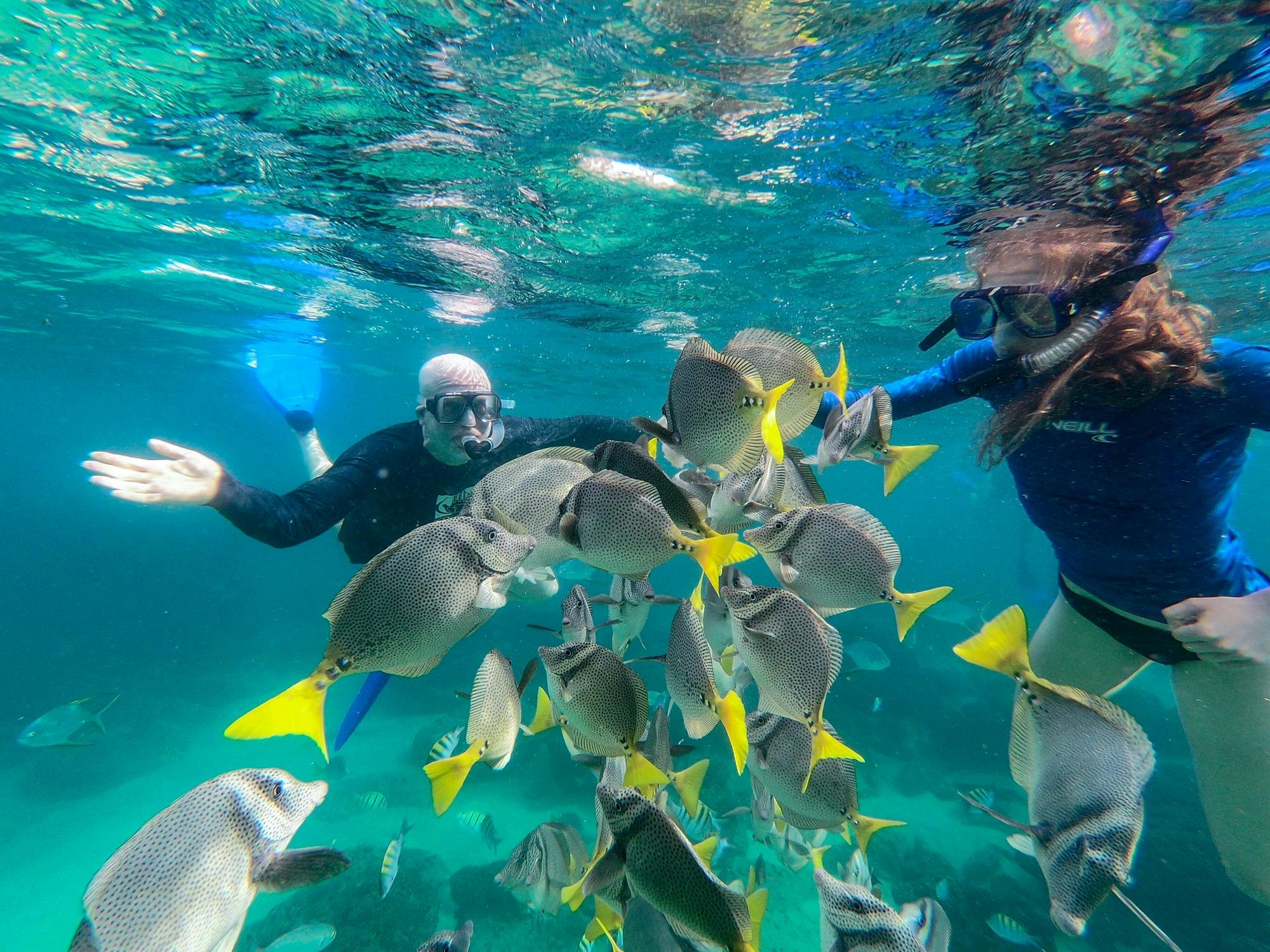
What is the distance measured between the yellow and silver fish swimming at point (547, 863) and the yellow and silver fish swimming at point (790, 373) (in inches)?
104

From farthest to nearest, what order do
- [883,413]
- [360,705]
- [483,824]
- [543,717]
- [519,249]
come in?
[519,249] < [483,824] < [360,705] < [883,413] < [543,717]

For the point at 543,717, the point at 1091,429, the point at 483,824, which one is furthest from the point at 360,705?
the point at 1091,429

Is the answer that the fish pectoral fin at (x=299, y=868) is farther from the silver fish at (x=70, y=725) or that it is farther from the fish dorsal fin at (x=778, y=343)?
the silver fish at (x=70, y=725)

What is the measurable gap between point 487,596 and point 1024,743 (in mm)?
2037

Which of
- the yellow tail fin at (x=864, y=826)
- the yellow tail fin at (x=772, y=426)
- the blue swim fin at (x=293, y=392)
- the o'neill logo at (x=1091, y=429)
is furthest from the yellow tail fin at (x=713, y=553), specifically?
the blue swim fin at (x=293, y=392)

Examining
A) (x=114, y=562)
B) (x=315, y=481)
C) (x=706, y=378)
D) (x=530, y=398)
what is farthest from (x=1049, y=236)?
(x=114, y=562)

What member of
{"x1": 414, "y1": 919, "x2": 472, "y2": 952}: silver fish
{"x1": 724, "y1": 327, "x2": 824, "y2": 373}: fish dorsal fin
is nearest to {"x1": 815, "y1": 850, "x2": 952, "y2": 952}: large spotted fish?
{"x1": 414, "y1": 919, "x2": 472, "y2": 952}: silver fish

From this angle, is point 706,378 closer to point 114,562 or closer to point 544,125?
point 544,125

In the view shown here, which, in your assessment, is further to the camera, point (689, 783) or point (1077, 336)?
point (1077, 336)

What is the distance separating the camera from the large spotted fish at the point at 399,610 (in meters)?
1.65

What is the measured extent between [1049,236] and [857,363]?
41.1ft

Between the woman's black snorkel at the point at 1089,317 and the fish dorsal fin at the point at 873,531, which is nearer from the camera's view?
the fish dorsal fin at the point at 873,531

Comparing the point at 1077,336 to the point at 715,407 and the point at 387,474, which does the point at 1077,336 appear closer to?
the point at 715,407

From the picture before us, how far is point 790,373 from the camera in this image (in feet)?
7.54
